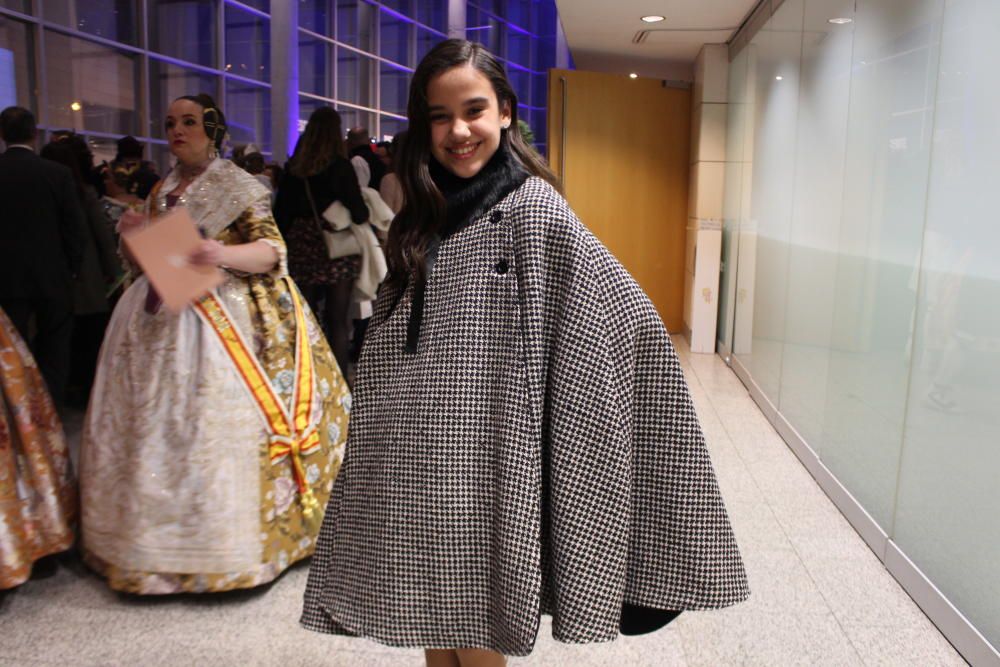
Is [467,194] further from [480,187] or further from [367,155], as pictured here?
[367,155]

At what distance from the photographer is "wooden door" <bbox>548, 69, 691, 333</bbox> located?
781 cm

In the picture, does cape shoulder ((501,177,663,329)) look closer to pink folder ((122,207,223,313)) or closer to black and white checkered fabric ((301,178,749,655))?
black and white checkered fabric ((301,178,749,655))

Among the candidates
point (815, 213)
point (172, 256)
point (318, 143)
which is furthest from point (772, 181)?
point (172, 256)

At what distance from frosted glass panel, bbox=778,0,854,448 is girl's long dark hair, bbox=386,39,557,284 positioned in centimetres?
267

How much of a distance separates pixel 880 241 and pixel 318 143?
244cm

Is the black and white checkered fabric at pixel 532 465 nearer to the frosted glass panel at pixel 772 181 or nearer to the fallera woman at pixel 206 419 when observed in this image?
the fallera woman at pixel 206 419

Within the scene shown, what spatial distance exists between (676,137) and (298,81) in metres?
3.95

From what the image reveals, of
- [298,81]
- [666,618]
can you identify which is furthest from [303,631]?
[298,81]

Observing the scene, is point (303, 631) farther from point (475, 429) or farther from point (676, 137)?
point (676, 137)

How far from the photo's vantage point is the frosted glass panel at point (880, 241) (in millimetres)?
2967

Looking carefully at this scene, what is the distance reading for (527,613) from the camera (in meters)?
1.33

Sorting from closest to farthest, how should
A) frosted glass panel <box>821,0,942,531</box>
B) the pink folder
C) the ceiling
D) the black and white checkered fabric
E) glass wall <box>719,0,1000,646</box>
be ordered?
the black and white checkered fabric, the pink folder, glass wall <box>719,0,1000,646</box>, frosted glass panel <box>821,0,942,531</box>, the ceiling

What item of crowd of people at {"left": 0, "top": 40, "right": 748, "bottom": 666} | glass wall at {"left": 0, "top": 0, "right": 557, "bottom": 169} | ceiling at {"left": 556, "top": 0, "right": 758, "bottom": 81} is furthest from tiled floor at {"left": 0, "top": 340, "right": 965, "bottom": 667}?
glass wall at {"left": 0, "top": 0, "right": 557, "bottom": 169}

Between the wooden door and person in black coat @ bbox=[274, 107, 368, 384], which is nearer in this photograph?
person in black coat @ bbox=[274, 107, 368, 384]
